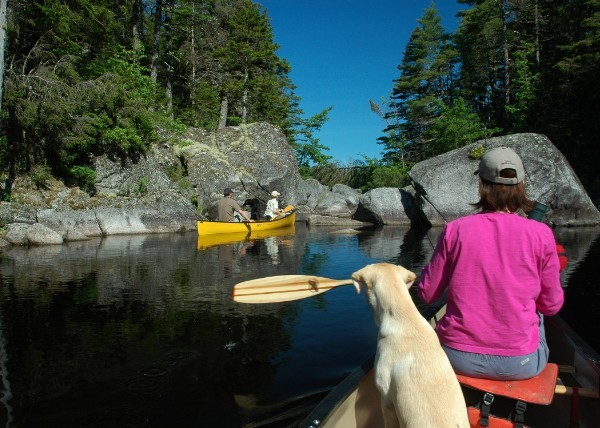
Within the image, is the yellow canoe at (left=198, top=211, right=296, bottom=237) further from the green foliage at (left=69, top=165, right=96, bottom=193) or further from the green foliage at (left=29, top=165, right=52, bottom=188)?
the green foliage at (left=29, top=165, right=52, bottom=188)

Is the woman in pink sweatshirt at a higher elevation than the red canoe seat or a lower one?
higher

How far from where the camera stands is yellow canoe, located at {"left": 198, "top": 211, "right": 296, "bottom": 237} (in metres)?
16.4

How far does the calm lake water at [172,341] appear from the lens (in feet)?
12.7

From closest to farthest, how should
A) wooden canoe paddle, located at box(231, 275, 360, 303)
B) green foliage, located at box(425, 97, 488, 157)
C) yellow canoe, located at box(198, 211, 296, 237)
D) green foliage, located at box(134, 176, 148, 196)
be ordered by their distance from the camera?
wooden canoe paddle, located at box(231, 275, 360, 303) → yellow canoe, located at box(198, 211, 296, 237) → green foliage, located at box(134, 176, 148, 196) → green foliage, located at box(425, 97, 488, 157)

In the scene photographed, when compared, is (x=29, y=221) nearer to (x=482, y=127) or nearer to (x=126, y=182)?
(x=126, y=182)

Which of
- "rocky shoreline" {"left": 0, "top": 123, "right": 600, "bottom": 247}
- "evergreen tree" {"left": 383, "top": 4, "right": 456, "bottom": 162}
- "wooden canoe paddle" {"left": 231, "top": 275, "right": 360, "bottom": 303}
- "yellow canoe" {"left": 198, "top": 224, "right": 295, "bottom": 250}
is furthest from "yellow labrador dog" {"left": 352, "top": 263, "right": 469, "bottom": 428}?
"evergreen tree" {"left": 383, "top": 4, "right": 456, "bottom": 162}

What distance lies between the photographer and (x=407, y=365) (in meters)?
2.07

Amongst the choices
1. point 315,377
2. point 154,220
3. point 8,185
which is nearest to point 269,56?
point 154,220

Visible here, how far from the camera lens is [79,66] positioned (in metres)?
20.5

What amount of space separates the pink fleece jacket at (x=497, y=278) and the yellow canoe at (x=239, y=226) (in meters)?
14.5

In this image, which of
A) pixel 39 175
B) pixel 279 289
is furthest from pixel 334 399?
pixel 39 175

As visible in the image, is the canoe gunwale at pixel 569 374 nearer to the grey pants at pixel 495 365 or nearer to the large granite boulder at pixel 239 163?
the grey pants at pixel 495 365

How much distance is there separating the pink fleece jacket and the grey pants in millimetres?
33

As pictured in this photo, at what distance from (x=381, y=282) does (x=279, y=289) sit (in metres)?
1.11
